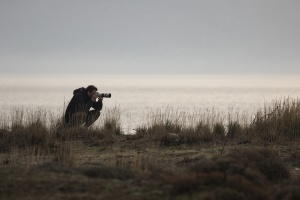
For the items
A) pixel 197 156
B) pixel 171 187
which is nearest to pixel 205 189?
pixel 171 187

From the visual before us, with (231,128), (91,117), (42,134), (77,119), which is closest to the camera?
(42,134)

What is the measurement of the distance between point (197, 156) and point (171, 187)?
553cm

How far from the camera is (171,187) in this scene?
5.76m

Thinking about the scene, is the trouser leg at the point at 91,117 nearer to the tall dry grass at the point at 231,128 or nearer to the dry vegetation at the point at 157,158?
the dry vegetation at the point at 157,158

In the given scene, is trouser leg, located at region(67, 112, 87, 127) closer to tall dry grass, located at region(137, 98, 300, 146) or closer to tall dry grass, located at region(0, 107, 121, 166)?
tall dry grass, located at region(0, 107, 121, 166)

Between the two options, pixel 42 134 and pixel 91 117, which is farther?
pixel 91 117

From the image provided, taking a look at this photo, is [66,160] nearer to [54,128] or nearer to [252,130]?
[54,128]

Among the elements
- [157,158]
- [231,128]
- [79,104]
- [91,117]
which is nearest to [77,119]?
[79,104]

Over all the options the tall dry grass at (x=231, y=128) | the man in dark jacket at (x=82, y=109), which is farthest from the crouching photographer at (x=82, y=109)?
the tall dry grass at (x=231, y=128)

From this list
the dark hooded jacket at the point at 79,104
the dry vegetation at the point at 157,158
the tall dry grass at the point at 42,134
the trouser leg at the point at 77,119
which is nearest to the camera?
the dry vegetation at the point at 157,158

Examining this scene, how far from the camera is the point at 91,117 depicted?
15.7m

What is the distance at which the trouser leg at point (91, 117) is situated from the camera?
51.2 ft

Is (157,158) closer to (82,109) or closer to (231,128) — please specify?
(231,128)

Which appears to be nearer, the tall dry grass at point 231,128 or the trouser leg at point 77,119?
the tall dry grass at point 231,128
